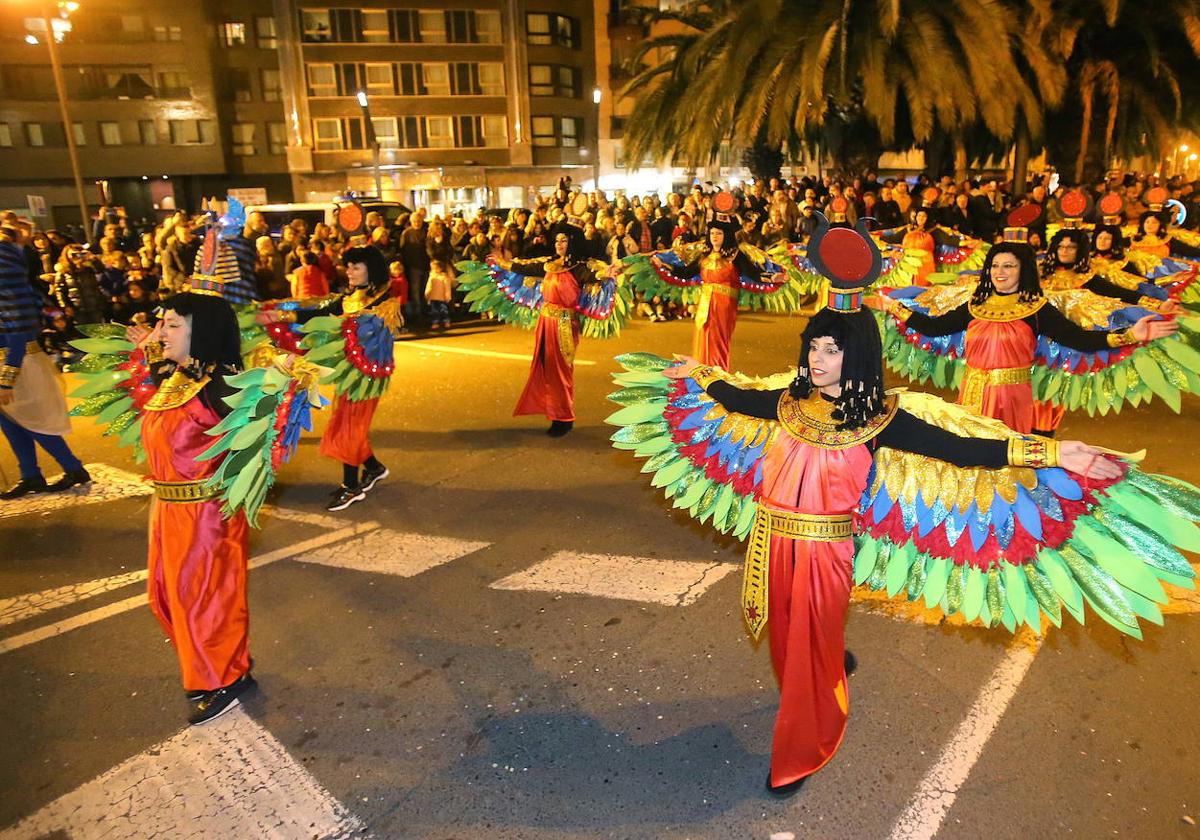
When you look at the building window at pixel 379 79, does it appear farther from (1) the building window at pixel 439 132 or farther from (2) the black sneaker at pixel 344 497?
(2) the black sneaker at pixel 344 497

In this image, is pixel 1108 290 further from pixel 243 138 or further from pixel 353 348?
pixel 243 138

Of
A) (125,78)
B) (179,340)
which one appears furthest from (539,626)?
(125,78)

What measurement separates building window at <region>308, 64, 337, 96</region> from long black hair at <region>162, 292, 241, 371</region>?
42555mm

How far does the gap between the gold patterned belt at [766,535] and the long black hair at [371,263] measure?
444 cm

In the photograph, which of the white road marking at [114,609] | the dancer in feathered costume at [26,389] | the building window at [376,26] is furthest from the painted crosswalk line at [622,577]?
the building window at [376,26]

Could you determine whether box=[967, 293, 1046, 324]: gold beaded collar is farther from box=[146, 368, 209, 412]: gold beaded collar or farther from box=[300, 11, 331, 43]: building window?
box=[300, 11, 331, 43]: building window

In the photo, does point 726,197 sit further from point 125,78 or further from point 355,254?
point 125,78

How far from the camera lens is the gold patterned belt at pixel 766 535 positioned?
9.73ft

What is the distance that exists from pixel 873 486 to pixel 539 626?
2243mm

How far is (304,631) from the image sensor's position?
15.3 ft

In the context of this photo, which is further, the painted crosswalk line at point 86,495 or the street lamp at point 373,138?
the street lamp at point 373,138

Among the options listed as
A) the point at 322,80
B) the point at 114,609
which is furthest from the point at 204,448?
the point at 322,80

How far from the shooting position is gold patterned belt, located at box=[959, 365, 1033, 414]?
5297 mm

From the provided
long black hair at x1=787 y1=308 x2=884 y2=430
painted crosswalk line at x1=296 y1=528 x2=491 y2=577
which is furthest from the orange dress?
long black hair at x1=787 y1=308 x2=884 y2=430
